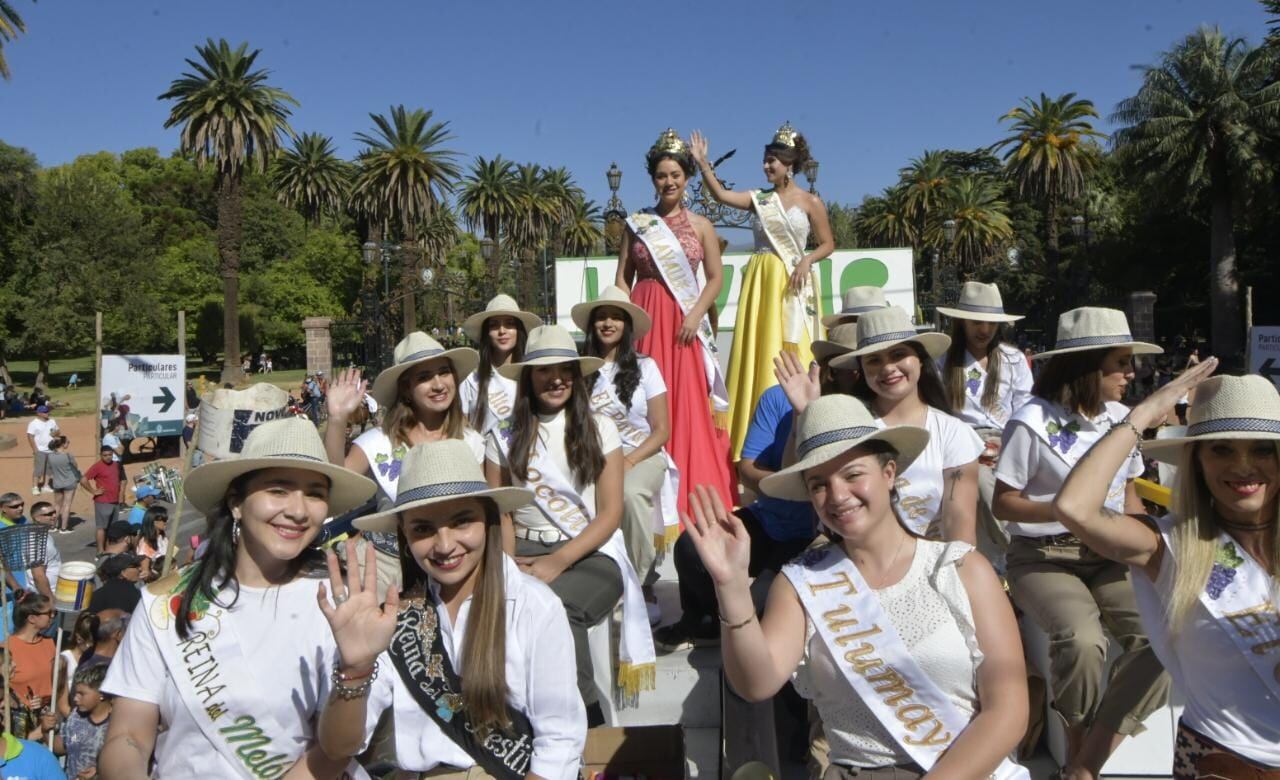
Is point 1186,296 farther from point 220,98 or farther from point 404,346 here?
point 404,346

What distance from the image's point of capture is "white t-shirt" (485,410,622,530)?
14.1 feet

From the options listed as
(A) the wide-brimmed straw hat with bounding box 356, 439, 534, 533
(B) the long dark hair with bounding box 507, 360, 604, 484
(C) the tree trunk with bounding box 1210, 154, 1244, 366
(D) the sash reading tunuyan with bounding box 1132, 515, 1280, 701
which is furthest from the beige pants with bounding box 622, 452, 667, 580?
(C) the tree trunk with bounding box 1210, 154, 1244, 366

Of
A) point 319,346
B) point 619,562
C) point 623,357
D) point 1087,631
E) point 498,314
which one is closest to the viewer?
point 1087,631

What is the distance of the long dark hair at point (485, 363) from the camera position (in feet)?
18.6

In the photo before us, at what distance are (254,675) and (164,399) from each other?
48.7 feet

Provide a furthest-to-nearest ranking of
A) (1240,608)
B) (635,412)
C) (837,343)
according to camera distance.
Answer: (635,412)
(837,343)
(1240,608)

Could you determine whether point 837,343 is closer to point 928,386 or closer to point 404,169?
point 928,386

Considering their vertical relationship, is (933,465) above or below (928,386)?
below

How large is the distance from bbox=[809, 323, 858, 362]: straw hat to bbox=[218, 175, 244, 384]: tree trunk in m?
35.8

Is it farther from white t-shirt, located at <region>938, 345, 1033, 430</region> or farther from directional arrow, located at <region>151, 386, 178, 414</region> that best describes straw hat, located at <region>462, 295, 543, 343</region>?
directional arrow, located at <region>151, 386, 178, 414</region>

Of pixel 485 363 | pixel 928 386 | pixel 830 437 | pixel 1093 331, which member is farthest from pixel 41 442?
pixel 830 437

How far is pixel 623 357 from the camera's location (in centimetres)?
553

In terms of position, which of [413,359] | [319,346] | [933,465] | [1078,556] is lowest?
[1078,556]

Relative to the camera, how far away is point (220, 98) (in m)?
39.7
